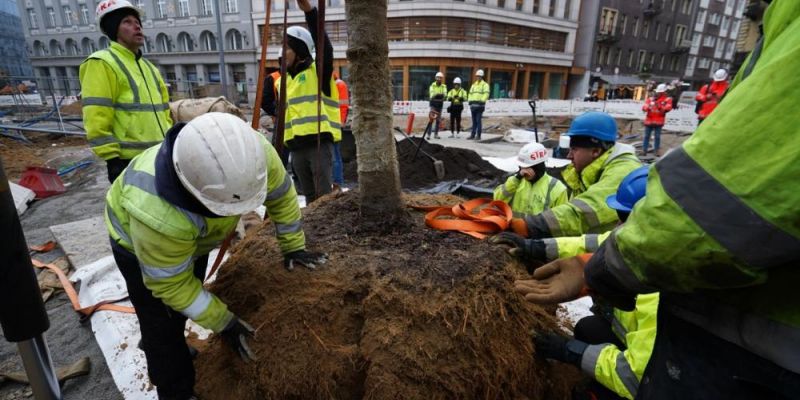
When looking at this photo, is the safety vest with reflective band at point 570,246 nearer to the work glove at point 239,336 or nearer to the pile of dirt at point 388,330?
the pile of dirt at point 388,330

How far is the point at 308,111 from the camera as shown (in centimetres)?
367

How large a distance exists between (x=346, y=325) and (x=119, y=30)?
2957mm

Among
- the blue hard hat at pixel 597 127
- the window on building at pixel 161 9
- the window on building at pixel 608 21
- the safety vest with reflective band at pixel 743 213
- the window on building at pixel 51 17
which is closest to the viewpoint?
the safety vest with reflective band at pixel 743 213

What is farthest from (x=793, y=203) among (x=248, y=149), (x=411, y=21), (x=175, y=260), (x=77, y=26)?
(x=77, y=26)

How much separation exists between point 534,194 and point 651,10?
43376 millimetres

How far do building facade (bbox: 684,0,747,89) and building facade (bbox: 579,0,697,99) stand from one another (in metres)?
1.82

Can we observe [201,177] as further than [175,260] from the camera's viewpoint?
No

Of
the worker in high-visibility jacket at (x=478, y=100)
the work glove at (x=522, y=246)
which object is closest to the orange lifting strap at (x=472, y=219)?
the work glove at (x=522, y=246)

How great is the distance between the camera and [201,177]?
1504 mm

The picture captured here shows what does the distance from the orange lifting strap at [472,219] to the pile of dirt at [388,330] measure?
0.21 meters

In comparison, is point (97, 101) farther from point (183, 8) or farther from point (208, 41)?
point (183, 8)

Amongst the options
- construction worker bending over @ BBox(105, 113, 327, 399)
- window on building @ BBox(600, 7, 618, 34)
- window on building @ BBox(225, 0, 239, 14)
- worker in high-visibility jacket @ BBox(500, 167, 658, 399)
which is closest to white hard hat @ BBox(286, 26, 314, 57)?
construction worker bending over @ BBox(105, 113, 327, 399)

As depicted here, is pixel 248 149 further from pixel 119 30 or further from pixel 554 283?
pixel 119 30

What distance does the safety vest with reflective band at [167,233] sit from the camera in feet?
5.19
